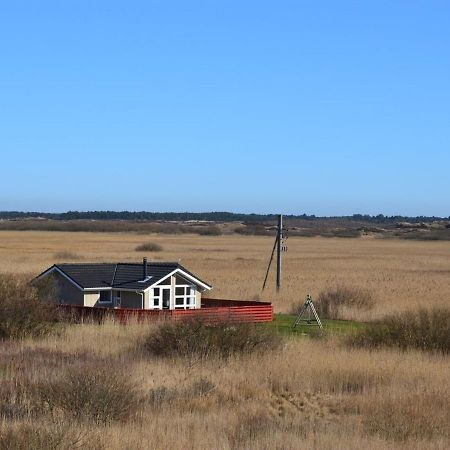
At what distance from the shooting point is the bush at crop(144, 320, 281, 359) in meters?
21.3

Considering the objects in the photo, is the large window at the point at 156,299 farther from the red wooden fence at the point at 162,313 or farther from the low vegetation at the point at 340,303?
the low vegetation at the point at 340,303

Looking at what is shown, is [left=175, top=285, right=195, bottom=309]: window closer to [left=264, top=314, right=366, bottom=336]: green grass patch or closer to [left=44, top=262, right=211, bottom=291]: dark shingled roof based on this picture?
[left=44, top=262, right=211, bottom=291]: dark shingled roof

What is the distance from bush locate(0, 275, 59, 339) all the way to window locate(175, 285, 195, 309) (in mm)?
7770

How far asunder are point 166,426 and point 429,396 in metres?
5.10

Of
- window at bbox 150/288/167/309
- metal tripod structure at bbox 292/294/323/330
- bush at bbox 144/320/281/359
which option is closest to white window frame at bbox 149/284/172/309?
window at bbox 150/288/167/309

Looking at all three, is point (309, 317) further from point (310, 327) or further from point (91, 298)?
point (91, 298)

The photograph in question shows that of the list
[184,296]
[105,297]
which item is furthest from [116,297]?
[184,296]

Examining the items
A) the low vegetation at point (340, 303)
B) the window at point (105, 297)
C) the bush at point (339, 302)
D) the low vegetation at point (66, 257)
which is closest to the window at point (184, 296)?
the window at point (105, 297)

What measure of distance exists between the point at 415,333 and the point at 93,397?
11.6 m

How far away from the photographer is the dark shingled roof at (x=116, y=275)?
3247 cm

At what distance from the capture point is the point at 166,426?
45.9 feet

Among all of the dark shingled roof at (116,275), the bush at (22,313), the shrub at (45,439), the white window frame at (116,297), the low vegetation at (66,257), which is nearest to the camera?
the shrub at (45,439)

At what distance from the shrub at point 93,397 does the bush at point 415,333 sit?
10285 millimetres

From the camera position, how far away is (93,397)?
14.5m
